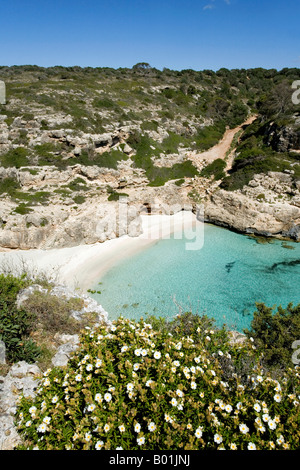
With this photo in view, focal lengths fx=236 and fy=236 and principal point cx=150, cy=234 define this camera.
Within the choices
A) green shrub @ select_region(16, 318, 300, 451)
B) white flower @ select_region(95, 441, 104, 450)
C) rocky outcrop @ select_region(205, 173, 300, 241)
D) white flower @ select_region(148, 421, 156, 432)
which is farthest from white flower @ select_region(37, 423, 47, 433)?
rocky outcrop @ select_region(205, 173, 300, 241)

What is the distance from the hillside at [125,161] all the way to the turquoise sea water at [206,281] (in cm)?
457

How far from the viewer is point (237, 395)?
4418 mm

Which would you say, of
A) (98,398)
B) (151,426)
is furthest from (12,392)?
(151,426)

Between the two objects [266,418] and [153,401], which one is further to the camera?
[153,401]

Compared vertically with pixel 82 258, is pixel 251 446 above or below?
above

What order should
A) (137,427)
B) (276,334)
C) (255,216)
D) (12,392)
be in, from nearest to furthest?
(137,427), (12,392), (276,334), (255,216)

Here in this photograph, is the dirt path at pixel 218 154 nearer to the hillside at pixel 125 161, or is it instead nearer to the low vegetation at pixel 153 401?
the hillside at pixel 125 161

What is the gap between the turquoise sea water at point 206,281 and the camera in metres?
14.4

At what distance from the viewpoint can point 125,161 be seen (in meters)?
32.6

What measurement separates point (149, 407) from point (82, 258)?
1681 centimetres

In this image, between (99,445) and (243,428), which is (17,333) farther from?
(243,428)

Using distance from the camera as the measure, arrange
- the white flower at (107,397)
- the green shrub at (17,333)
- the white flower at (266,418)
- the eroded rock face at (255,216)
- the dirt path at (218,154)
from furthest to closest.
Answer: the dirt path at (218,154), the eroded rock face at (255,216), the green shrub at (17,333), the white flower at (107,397), the white flower at (266,418)

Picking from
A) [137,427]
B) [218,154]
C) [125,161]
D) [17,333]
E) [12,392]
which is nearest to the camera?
[137,427]

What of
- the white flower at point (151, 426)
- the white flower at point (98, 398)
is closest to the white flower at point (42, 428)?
the white flower at point (98, 398)
